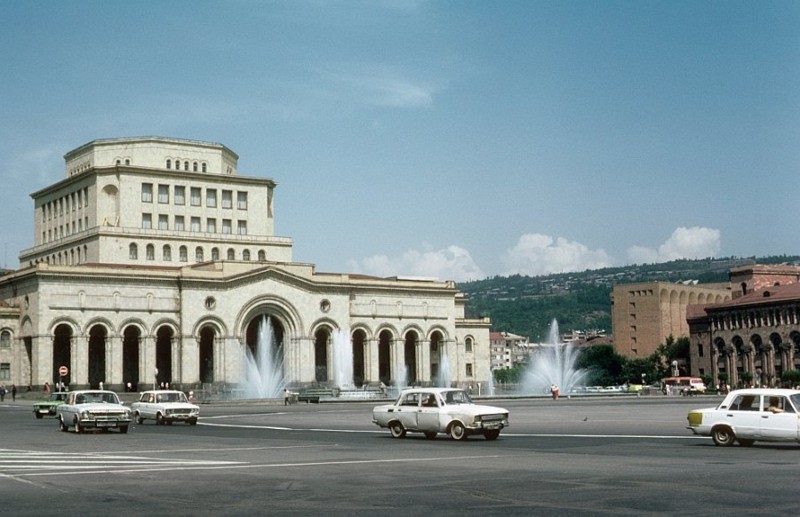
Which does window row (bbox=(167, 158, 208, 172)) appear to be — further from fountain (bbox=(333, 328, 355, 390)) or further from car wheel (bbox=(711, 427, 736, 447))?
car wheel (bbox=(711, 427, 736, 447))

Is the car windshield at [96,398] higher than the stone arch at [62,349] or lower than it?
lower

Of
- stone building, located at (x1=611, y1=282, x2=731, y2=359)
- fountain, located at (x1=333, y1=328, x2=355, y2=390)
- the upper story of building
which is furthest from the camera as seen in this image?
stone building, located at (x1=611, y1=282, x2=731, y2=359)

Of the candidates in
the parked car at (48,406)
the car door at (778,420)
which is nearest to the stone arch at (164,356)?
the parked car at (48,406)

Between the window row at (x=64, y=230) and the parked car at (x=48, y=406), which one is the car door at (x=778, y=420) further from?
the window row at (x=64, y=230)

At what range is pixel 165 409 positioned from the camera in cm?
4341

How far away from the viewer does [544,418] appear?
4672 cm

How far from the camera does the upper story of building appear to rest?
4033 inches

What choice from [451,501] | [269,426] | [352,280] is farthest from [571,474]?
[352,280]

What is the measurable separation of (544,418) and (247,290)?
55533 mm

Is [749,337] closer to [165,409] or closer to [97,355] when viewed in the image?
[97,355]

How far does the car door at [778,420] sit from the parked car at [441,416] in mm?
7366

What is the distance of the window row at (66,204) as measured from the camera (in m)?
106

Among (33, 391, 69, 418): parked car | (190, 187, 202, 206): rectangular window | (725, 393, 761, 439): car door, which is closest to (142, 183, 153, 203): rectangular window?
(190, 187, 202, 206): rectangular window

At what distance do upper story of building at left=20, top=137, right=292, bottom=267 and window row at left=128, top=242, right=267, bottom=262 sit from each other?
0.09 m
